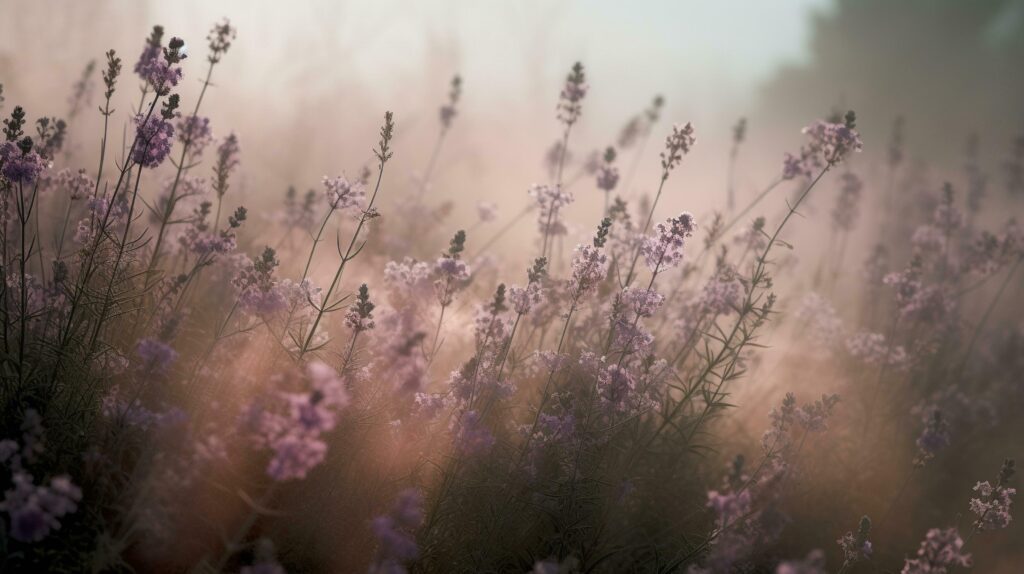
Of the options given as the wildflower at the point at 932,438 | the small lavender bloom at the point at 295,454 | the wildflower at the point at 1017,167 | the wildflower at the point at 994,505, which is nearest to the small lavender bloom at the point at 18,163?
the small lavender bloom at the point at 295,454

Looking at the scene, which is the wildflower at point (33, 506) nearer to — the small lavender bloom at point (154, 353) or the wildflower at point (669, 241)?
the small lavender bloom at point (154, 353)

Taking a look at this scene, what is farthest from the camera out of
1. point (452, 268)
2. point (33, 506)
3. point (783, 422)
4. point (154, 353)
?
point (783, 422)

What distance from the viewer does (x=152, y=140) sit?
4.30m

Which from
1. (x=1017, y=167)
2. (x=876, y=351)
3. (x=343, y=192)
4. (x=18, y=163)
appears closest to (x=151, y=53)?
(x=18, y=163)

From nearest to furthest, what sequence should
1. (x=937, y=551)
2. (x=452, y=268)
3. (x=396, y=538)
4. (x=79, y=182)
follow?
(x=396, y=538) → (x=937, y=551) → (x=452, y=268) → (x=79, y=182)

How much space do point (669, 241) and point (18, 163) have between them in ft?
13.7

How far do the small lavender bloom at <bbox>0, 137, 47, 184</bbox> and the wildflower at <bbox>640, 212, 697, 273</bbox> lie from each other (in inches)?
157

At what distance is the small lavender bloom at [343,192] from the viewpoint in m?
4.92

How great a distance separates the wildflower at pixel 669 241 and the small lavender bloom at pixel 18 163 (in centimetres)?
398

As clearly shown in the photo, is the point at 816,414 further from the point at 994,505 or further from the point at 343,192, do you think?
the point at 343,192

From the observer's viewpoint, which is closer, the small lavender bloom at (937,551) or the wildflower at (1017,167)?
the small lavender bloom at (937,551)

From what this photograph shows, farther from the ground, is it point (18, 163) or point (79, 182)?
point (79, 182)

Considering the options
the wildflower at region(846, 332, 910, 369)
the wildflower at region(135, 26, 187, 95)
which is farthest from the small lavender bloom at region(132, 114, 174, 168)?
the wildflower at region(846, 332, 910, 369)

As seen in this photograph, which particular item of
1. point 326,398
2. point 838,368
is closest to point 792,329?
point 838,368
